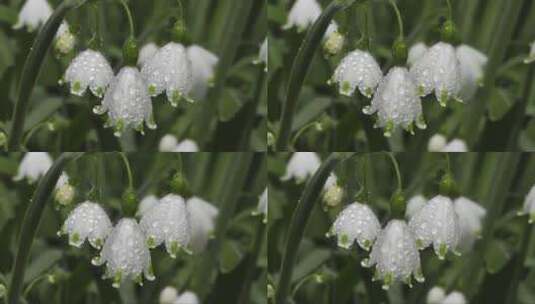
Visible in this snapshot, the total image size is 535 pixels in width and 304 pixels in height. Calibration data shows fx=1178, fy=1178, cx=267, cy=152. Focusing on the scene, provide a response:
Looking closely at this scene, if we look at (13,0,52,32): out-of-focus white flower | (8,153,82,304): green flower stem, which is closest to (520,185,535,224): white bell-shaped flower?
(8,153,82,304): green flower stem

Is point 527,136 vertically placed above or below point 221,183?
above

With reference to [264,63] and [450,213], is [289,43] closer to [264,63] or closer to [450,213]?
[264,63]

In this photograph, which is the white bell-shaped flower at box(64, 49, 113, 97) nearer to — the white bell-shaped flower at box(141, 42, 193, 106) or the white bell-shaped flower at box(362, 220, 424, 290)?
the white bell-shaped flower at box(141, 42, 193, 106)

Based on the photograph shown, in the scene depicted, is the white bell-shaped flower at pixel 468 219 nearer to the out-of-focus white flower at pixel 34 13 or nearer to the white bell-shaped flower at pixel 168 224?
the white bell-shaped flower at pixel 168 224

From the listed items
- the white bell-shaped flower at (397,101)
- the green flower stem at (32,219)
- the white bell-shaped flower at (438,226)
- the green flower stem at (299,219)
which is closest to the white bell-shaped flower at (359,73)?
the white bell-shaped flower at (397,101)

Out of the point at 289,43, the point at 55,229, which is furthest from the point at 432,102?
the point at 55,229
